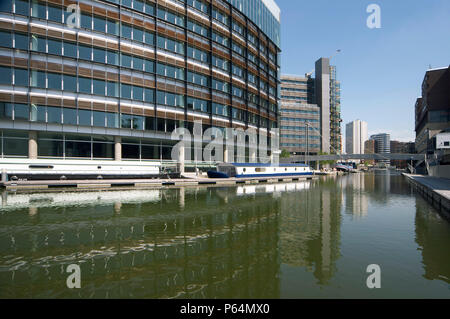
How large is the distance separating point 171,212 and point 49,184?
2246cm

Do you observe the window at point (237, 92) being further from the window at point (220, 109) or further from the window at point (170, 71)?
the window at point (170, 71)

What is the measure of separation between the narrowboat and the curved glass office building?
10609 mm

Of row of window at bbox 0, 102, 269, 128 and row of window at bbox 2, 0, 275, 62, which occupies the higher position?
row of window at bbox 2, 0, 275, 62

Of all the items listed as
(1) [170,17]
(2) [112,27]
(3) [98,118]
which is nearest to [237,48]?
(1) [170,17]

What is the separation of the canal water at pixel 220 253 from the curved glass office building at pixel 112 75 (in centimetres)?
2316

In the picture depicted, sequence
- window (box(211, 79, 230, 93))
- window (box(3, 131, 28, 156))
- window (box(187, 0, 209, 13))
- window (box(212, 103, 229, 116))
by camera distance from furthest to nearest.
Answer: window (box(211, 79, 230, 93)) → window (box(212, 103, 229, 116)) → window (box(187, 0, 209, 13)) → window (box(3, 131, 28, 156))

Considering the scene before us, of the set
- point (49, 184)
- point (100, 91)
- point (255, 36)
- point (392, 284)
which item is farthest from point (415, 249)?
point (255, 36)

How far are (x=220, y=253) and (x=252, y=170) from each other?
41.0 metres

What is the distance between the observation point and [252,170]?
169 ft

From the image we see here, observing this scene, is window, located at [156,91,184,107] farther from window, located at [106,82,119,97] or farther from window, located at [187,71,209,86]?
window, located at [106,82,119,97]

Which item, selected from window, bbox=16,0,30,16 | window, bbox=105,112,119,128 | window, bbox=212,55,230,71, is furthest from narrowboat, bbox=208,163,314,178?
window, bbox=16,0,30,16

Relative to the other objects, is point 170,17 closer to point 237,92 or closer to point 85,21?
point 85,21

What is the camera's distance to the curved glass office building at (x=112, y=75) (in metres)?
37.0

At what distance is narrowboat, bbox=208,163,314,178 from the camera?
48.3 meters
